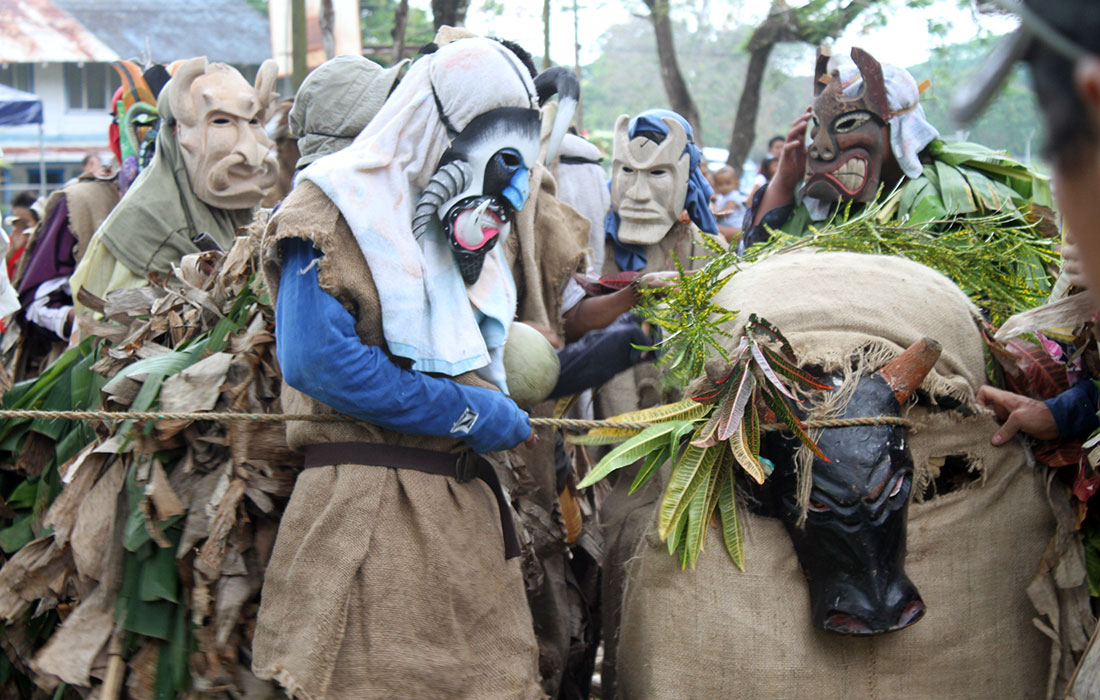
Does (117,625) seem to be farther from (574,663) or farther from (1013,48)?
(1013,48)

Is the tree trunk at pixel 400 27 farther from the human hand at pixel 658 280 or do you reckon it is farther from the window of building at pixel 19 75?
the window of building at pixel 19 75

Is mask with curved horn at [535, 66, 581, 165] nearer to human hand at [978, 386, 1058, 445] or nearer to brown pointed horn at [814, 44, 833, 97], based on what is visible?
human hand at [978, 386, 1058, 445]

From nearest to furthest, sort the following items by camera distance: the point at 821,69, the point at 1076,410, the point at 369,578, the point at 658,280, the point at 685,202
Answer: the point at 369,578 → the point at 1076,410 → the point at 658,280 → the point at 821,69 → the point at 685,202

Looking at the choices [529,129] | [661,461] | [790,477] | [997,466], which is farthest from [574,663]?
[529,129]

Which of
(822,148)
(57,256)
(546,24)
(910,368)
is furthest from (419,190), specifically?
(546,24)

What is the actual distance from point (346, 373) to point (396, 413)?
170mm

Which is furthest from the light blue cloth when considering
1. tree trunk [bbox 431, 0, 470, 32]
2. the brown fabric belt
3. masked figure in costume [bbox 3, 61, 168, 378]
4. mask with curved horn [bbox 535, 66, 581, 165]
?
tree trunk [bbox 431, 0, 470, 32]

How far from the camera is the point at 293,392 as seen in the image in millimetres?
2871

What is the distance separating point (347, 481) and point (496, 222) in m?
0.75

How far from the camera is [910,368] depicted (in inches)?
109

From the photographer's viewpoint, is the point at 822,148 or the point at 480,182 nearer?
the point at 480,182

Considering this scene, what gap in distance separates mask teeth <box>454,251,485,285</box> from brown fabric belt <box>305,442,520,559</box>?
1.48 ft

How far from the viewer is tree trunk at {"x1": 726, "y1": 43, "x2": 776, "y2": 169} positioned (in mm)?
13578

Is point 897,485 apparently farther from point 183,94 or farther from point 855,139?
point 183,94
